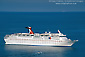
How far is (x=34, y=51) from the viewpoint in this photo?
109 m

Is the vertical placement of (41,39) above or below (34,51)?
above

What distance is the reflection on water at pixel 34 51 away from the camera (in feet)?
339

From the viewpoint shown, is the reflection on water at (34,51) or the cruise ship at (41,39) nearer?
the reflection on water at (34,51)

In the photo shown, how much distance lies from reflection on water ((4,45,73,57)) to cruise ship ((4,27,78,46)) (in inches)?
165

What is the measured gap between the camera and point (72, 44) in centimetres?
12056

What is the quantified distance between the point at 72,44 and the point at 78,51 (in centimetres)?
1128

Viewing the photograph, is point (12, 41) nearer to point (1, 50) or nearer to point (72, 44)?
point (1, 50)

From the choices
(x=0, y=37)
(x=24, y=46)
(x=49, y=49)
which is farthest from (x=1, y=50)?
(x=0, y=37)

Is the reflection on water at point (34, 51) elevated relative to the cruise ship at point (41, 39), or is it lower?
lower

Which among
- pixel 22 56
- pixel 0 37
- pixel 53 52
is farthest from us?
pixel 0 37

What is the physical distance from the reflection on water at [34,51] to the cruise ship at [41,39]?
4.18 metres

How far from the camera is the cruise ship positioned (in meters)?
119

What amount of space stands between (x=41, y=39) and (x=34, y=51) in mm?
13894

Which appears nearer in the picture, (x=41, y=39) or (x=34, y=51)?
(x=34, y=51)
